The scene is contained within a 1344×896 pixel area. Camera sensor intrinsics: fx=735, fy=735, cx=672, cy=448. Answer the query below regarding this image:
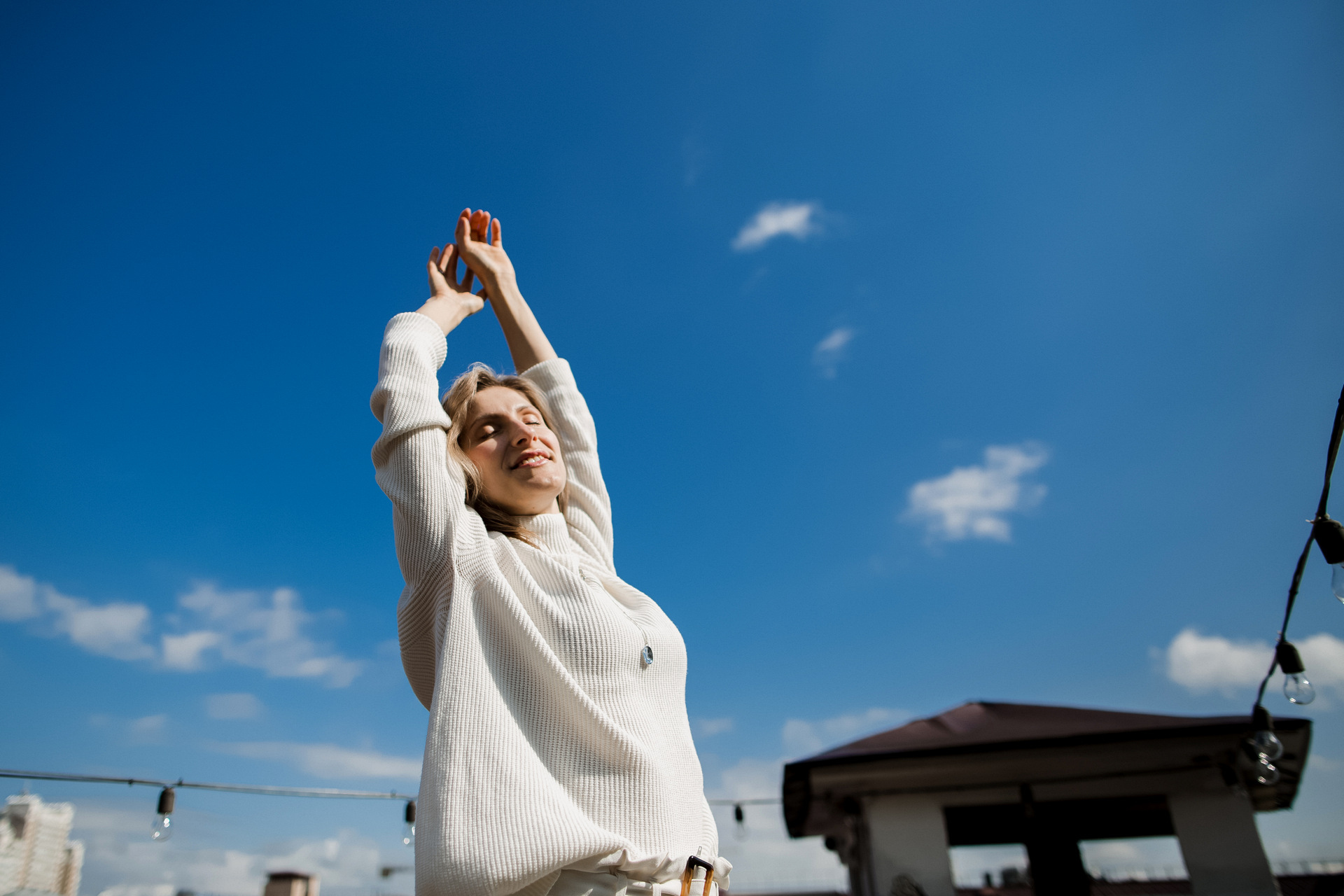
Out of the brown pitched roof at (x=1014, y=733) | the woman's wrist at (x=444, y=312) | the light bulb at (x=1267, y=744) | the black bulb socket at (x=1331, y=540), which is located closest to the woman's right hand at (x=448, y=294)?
the woman's wrist at (x=444, y=312)

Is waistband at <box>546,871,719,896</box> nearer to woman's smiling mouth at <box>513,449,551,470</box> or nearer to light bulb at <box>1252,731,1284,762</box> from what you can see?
woman's smiling mouth at <box>513,449,551,470</box>

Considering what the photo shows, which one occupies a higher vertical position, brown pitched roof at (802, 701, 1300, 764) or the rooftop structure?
brown pitched roof at (802, 701, 1300, 764)

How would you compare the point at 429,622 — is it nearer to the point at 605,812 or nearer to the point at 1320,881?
the point at 605,812

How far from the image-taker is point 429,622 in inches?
48.6

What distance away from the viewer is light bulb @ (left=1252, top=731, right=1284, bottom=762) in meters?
5.65

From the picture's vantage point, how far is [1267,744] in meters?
5.69

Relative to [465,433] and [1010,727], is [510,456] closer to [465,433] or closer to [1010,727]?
[465,433]

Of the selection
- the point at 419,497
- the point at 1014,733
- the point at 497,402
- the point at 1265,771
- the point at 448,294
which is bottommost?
the point at 1265,771

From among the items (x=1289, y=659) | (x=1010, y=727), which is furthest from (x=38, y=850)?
(x=1289, y=659)

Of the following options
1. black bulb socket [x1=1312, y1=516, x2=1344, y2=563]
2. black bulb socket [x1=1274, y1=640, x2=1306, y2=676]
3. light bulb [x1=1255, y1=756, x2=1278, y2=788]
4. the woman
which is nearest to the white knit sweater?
the woman

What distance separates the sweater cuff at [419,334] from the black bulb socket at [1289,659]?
497 centimetres

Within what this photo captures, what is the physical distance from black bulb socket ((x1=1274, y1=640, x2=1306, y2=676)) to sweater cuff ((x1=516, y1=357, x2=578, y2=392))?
4.59m

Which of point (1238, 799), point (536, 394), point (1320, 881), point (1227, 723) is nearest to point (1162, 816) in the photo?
point (1320, 881)

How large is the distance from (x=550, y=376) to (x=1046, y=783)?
7124 mm
